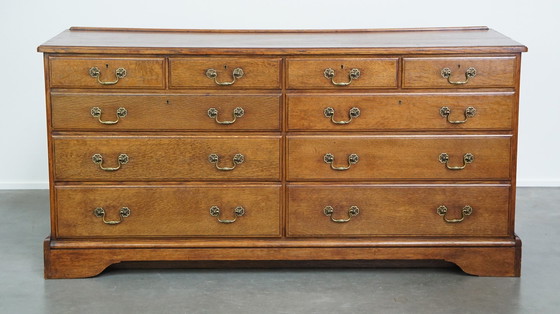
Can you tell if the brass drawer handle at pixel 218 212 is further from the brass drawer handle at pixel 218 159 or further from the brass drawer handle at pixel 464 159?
the brass drawer handle at pixel 464 159

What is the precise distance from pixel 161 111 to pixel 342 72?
2.46 feet

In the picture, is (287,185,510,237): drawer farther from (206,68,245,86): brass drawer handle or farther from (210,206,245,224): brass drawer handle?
(206,68,245,86): brass drawer handle

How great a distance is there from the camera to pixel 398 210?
492 cm

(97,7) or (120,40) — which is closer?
(120,40)

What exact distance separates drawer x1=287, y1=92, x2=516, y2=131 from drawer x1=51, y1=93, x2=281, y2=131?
5.1 inches

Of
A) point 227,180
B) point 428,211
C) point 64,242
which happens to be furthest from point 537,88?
point 64,242

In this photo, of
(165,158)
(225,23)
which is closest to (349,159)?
(165,158)

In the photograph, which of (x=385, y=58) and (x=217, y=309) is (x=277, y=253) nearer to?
(x=217, y=309)

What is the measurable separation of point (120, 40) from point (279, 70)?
0.71 metres

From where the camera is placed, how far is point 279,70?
480cm

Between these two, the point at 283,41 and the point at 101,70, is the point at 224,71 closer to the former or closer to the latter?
the point at 283,41

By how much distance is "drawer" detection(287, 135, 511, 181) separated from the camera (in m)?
4.87

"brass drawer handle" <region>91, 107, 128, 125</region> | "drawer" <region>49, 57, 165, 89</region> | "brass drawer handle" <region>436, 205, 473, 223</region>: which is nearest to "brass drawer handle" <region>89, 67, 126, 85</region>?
"drawer" <region>49, 57, 165, 89</region>

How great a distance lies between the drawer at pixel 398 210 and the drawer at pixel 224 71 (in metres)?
0.47
